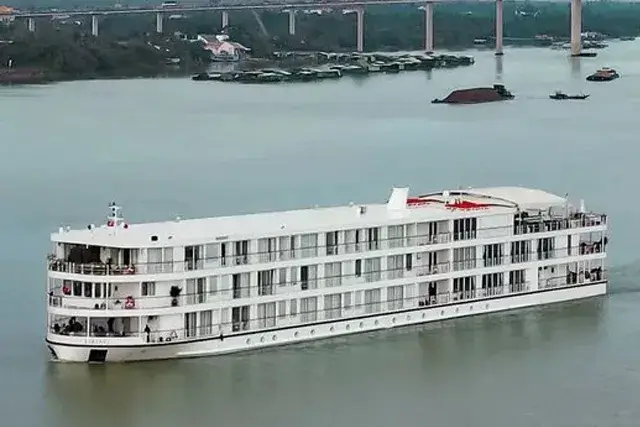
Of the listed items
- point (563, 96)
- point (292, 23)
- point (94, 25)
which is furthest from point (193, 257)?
point (292, 23)

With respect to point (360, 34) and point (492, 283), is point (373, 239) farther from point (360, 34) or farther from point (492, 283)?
point (360, 34)

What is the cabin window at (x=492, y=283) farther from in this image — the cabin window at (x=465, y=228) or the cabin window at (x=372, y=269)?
the cabin window at (x=372, y=269)

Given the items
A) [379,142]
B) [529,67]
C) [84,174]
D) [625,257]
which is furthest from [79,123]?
[529,67]

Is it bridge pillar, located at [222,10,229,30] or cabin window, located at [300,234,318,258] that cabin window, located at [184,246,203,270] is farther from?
bridge pillar, located at [222,10,229,30]

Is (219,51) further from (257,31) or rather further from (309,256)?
(309,256)

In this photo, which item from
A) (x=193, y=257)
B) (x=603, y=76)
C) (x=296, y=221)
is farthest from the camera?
(x=603, y=76)

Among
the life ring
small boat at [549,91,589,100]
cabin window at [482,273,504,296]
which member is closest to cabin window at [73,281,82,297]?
the life ring
